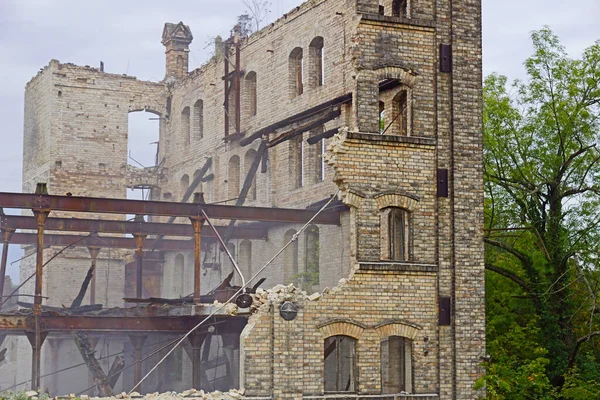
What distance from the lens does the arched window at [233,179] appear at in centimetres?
3550

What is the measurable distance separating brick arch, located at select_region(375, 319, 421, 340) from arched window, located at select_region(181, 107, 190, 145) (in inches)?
793

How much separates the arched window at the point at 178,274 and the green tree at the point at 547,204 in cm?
1350

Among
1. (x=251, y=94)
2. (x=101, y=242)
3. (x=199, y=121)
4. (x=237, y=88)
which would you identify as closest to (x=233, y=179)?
(x=251, y=94)

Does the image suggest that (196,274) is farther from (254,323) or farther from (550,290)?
(550,290)

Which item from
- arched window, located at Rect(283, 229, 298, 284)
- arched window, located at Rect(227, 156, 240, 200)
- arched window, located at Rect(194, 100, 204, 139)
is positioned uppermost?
arched window, located at Rect(194, 100, 204, 139)

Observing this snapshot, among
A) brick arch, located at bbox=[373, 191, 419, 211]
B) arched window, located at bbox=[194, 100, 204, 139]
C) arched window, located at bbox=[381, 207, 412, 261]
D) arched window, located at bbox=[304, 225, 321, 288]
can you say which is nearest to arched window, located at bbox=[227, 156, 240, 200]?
arched window, located at bbox=[194, 100, 204, 139]

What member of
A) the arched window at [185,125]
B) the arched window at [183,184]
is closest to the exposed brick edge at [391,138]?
the arched window at [183,184]

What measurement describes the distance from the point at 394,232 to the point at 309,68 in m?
6.83

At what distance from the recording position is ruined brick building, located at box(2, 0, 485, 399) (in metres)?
21.6

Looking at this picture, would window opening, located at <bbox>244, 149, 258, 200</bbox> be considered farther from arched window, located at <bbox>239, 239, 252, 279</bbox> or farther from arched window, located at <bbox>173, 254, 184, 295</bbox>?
arched window, located at <bbox>173, 254, 184, 295</bbox>

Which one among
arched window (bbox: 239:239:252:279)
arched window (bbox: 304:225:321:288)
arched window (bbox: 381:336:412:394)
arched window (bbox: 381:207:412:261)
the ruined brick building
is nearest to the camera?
the ruined brick building

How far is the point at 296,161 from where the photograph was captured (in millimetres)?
31391

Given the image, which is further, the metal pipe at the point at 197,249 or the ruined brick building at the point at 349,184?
the metal pipe at the point at 197,249

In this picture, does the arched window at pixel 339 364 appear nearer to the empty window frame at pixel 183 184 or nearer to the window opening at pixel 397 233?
the window opening at pixel 397 233
